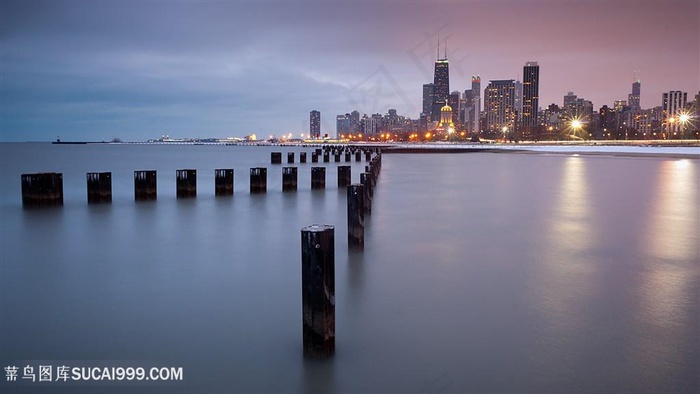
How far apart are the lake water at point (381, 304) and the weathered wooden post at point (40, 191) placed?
3020 millimetres

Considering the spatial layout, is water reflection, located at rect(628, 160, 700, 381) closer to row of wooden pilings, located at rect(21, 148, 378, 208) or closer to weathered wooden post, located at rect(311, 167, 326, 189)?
weathered wooden post, located at rect(311, 167, 326, 189)

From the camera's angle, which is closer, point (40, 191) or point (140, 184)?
point (40, 191)

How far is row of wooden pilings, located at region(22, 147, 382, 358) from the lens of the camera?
431 cm

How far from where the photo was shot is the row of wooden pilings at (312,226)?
14.1 feet

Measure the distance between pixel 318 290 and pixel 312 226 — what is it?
2.01ft

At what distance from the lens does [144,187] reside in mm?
16797

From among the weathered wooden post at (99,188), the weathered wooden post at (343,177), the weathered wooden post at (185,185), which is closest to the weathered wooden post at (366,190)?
the weathered wooden post at (343,177)

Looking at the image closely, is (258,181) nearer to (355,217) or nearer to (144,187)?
(144,187)

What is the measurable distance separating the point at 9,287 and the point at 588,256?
8263 mm

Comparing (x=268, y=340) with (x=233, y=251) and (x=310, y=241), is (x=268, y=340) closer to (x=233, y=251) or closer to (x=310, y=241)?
(x=310, y=241)

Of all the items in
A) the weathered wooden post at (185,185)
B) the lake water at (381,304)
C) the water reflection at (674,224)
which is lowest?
the lake water at (381,304)

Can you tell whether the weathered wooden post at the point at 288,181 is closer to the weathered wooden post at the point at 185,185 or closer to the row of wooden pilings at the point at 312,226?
the row of wooden pilings at the point at 312,226

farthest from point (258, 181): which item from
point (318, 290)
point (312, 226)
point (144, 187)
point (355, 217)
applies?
point (318, 290)

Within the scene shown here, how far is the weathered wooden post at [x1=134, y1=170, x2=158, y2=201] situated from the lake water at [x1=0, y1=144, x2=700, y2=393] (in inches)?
177
